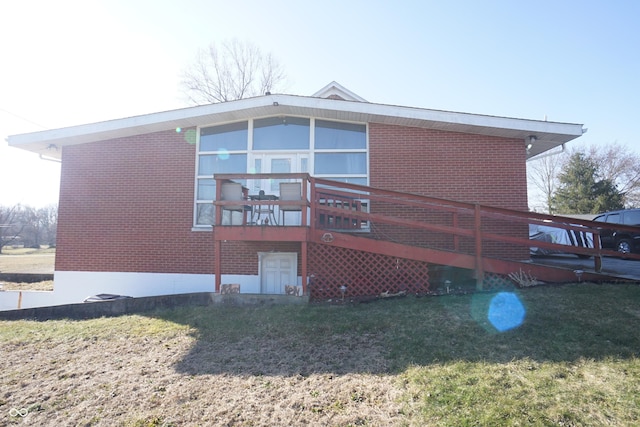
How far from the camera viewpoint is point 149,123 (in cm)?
818

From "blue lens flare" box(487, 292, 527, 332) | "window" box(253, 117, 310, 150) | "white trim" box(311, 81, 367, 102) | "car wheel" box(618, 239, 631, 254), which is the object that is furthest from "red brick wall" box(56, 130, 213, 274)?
"car wheel" box(618, 239, 631, 254)

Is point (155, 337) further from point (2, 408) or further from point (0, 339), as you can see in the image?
point (0, 339)

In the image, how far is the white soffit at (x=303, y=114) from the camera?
24.6ft

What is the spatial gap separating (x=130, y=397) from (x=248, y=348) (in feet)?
4.67

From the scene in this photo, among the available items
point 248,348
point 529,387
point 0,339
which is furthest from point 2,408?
point 529,387

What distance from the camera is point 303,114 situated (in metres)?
8.39

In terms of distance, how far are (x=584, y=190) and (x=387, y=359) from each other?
31080 mm

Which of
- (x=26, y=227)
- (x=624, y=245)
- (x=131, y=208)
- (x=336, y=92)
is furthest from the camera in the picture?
(x=26, y=227)

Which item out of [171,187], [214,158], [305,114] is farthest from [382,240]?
[171,187]

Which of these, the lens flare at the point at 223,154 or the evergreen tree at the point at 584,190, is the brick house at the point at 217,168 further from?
the evergreen tree at the point at 584,190

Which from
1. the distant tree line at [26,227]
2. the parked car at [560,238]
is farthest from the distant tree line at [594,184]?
the distant tree line at [26,227]

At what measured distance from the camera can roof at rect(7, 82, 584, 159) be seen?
7496mm

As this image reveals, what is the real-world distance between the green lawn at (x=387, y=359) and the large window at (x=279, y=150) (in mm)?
3238

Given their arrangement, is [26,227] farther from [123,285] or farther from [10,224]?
[123,285]
